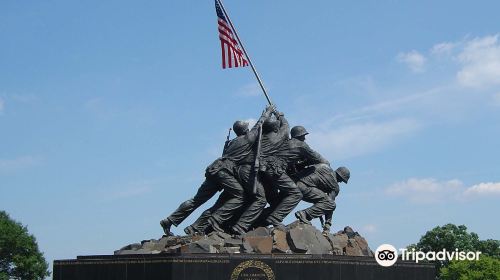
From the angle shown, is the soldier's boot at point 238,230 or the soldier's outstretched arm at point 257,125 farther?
the soldier's outstretched arm at point 257,125

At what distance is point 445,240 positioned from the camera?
5075cm

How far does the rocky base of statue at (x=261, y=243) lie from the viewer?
18.7 meters

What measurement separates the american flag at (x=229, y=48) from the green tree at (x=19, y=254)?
1032 inches

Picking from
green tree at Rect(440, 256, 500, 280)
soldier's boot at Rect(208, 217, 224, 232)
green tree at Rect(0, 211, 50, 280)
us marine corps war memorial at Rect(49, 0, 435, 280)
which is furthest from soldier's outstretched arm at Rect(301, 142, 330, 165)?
green tree at Rect(0, 211, 50, 280)

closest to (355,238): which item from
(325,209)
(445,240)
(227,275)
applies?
(325,209)

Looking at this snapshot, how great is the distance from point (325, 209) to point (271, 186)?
1.43 meters

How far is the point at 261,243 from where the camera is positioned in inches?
744

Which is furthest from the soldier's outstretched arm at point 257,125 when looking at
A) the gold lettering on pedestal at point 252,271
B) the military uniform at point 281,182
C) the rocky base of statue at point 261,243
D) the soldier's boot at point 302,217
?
the gold lettering on pedestal at point 252,271

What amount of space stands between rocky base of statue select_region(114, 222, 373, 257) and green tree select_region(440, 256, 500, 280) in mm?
25517

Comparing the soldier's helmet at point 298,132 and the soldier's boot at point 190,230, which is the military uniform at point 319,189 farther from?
the soldier's boot at point 190,230

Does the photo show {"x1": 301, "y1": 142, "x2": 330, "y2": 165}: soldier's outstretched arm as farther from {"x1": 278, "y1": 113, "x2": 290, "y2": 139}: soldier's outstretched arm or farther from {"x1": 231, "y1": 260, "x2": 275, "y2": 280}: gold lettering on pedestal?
{"x1": 231, "y1": 260, "x2": 275, "y2": 280}: gold lettering on pedestal

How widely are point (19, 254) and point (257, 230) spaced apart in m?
29.1

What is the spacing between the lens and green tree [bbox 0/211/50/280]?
147ft

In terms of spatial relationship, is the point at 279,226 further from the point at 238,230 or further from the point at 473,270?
the point at 473,270
